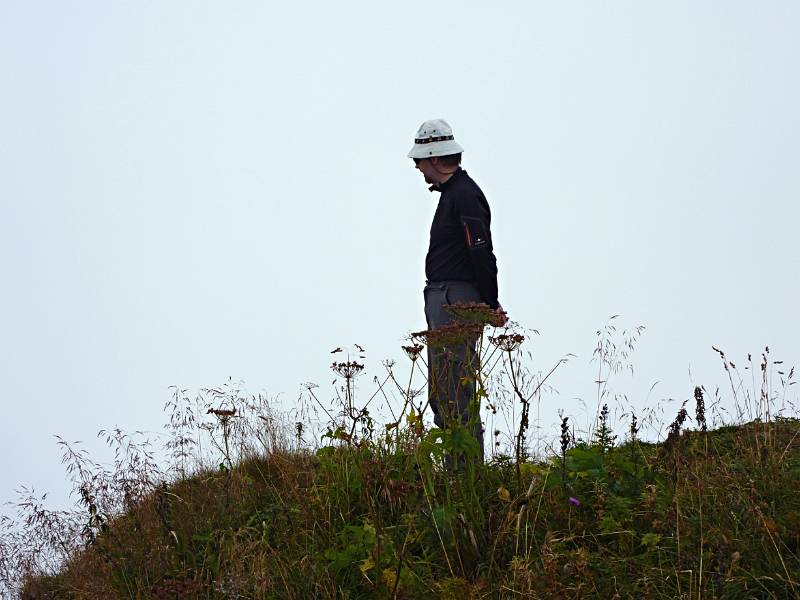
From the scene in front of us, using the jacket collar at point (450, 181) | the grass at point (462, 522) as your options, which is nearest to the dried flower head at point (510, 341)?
the grass at point (462, 522)

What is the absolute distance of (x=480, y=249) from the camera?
255 inches

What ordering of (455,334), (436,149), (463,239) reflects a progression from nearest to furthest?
(455,334) → (463,239) → (436,149)

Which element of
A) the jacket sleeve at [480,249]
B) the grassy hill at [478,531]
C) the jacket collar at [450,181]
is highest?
the jacket collar at [450,181]

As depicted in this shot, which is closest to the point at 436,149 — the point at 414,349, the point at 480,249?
the point at 480,249

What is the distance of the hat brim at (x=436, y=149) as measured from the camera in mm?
6848

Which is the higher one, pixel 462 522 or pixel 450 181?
pixel 450 181

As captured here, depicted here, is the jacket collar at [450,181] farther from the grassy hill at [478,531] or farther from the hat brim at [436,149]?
the grassy hill at [478,531]

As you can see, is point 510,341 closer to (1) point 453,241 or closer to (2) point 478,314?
(2) point 478,314

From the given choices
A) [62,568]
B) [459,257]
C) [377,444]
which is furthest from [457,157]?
[62,568]

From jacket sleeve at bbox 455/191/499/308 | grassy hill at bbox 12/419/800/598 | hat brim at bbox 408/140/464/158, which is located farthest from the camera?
hat brim at bbox 408/140/464/158

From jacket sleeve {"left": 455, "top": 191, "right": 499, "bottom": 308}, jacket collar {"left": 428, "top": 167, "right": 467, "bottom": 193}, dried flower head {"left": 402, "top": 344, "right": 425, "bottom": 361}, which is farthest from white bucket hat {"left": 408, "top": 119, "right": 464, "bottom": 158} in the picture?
dried flower head {"left": 402, "top": 344, "right": 425, "bottom": 361}

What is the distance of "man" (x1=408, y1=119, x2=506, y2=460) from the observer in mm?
6480

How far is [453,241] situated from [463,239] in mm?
83

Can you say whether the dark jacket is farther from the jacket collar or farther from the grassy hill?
the grassy hill
